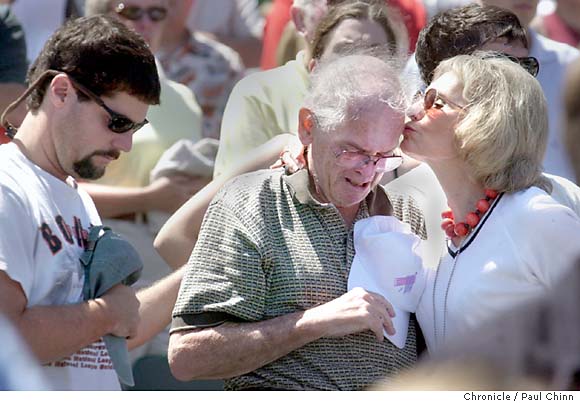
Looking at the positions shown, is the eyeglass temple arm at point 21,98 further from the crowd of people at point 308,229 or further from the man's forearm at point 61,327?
the man's forearm at point 61,327

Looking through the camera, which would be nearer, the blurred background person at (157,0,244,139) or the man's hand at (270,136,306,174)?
the man's hand at (270,136,306,174)

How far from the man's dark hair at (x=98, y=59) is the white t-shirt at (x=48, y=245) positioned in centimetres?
22

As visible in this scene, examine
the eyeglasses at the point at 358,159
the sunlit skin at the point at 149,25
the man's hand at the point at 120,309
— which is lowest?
the man's hand at the point at 120,309

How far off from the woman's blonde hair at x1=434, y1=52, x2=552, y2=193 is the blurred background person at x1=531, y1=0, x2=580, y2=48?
120 cm

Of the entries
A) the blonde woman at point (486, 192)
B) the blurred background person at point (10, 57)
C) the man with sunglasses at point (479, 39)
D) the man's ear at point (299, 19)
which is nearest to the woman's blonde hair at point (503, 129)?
the blonde woman at point (486, 192)

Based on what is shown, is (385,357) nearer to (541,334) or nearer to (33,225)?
(33,225)

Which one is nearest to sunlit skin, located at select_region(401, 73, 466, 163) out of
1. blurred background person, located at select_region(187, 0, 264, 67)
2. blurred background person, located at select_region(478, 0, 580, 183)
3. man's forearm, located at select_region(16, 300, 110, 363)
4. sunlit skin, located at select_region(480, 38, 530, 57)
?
sunlit skin, located at select_region(480, 38, 530, 57)

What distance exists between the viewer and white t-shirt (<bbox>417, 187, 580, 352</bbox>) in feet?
8.28

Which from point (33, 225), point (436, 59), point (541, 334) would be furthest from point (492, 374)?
point (436, 59)

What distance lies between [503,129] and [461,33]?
1.90ft

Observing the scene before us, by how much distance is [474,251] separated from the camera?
104 inches

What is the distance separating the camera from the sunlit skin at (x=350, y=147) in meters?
2.65

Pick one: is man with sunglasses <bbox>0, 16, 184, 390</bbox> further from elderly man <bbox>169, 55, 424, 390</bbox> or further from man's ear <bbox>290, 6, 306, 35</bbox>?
man's ear <bbox>290, 6, 306, 35</bbox>

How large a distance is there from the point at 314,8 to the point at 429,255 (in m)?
1.16
